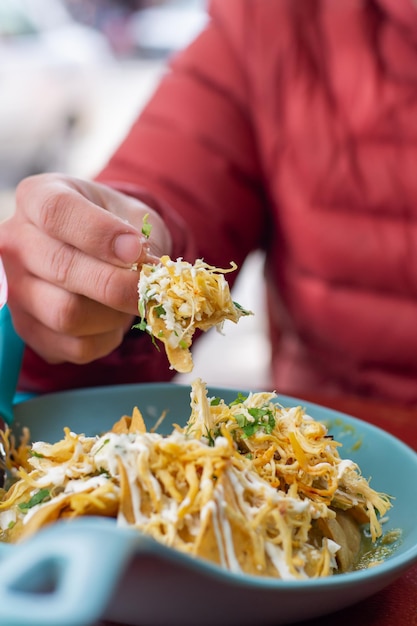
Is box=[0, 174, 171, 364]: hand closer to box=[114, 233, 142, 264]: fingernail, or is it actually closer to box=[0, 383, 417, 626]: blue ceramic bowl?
box=[114, 233, 142, 264]: fingernail

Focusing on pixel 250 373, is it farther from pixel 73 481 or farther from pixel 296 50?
pixel 73 481

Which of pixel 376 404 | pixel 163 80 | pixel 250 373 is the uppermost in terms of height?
pixel 163 80

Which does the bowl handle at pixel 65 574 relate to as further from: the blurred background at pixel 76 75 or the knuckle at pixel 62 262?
the blurred background at pixel 76 75

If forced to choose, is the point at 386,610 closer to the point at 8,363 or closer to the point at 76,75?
the point at 8,363

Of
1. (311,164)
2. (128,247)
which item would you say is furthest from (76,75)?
(128,247)

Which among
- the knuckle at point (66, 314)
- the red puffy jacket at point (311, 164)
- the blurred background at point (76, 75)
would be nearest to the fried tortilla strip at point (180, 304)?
the knuckle at point (66, 314)

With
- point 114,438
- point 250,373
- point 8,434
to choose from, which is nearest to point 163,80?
point 8,434

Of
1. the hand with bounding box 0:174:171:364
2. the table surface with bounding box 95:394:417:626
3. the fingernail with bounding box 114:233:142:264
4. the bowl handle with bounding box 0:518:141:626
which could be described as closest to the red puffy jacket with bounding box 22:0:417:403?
the hand with bounding box 0:174:171:364
